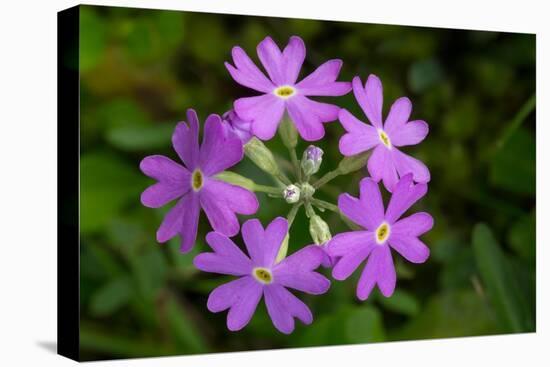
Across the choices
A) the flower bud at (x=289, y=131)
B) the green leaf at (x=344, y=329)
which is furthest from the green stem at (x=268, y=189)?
the green leaf at (x=344, y=329)

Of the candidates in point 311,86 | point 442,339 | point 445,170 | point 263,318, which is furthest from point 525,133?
point 311,86

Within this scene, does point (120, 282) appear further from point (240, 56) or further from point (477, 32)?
point (477, 32)

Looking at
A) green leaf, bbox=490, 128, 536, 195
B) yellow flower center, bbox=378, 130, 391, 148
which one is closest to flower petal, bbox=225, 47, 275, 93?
yellow flower center, bbox=378, 130, 391, 148

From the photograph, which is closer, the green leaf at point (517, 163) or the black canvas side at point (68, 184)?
the black canvas side at point (68, 184)

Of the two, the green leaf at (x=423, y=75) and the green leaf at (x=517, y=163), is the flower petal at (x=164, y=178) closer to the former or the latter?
the green leaf at (x=423, y=75)

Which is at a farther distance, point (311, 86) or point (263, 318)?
point (263, 318)

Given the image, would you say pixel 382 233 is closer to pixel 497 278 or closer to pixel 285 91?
pixel 285 91

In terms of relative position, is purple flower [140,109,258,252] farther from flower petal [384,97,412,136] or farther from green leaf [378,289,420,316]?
green leaf [378,289,420,316]
